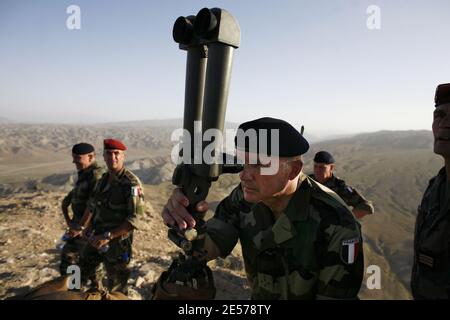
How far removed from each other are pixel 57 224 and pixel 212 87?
10119 mm

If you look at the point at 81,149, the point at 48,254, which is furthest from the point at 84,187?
the point at 48,254

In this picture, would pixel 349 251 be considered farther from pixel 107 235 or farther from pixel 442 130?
pixel 107 235

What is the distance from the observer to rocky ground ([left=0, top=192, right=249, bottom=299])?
6.02 m

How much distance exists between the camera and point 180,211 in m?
1.55

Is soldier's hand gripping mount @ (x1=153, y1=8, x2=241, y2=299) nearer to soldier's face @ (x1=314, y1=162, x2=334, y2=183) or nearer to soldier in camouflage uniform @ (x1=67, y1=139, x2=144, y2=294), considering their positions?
soldier in camouflage uniform @ (x1=67, y1=139, x2=144, y2=294)

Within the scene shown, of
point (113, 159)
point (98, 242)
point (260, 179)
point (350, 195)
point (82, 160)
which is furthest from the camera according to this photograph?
point (350, 195)

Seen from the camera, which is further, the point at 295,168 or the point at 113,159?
the point at 113,159

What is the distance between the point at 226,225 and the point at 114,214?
9.33 ft

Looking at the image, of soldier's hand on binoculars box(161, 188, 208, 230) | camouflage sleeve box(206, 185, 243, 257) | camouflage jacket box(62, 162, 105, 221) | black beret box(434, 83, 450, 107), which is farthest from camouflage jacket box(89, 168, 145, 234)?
black beret box(434, 83, 450, 107)

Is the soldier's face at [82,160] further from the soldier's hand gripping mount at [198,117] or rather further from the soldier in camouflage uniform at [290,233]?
the soldier's hand gripping mount at [198,117]

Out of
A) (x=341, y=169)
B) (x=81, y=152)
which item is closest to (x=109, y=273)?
(x=81, y=152)

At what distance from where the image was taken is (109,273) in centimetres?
467

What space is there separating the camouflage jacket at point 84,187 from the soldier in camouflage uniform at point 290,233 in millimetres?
3451
